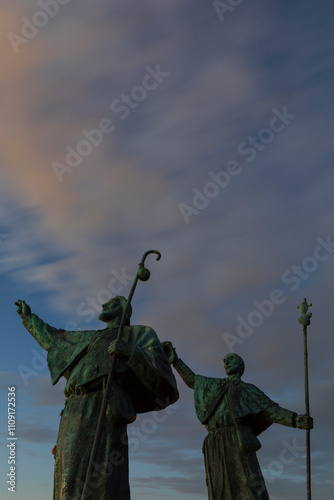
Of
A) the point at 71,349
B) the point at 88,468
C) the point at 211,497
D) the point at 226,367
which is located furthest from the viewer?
the point at 226,367

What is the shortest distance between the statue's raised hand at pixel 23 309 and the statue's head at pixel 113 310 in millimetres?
1030

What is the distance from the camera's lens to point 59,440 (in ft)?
34.0

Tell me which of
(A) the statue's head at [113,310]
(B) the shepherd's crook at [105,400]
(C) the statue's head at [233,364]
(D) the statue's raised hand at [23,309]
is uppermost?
(C) the statue's head at [233,364]

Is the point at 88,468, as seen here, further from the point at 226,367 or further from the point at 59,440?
the point at 226,367

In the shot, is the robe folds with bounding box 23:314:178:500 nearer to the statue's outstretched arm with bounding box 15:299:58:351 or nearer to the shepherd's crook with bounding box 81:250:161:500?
the shepherd's crook with bounding box 81:250:161:500

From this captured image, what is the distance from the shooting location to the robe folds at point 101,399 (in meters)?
9.89

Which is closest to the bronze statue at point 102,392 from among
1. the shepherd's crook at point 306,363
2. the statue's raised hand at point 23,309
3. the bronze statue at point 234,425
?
the statue's raised hand at point 23,309

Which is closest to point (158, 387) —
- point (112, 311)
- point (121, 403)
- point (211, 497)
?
point (121, 403)

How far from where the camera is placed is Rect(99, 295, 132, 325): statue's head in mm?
11258

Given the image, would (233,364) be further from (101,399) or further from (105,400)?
(105,400)

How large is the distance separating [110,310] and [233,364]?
522 centimetres

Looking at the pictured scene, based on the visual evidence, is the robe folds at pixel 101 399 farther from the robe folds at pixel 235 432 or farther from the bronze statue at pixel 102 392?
the robe folds at pixel 235 432

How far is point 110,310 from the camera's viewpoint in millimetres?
11273

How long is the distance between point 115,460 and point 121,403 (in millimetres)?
641
